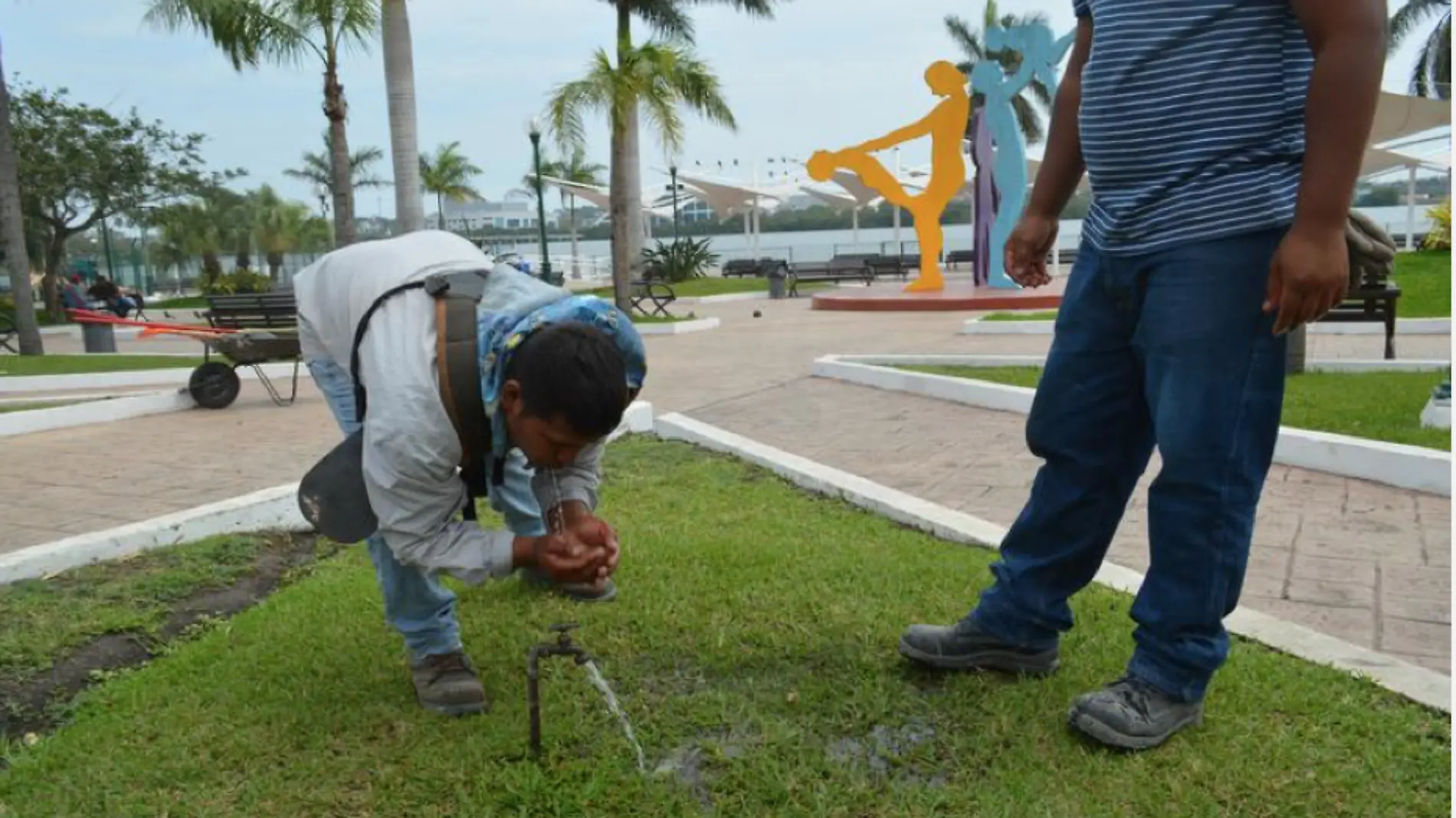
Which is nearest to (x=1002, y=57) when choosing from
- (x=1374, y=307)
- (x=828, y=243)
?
(x=828, y=243)

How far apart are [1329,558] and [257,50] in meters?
16.0

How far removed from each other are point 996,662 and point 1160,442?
0.79 m

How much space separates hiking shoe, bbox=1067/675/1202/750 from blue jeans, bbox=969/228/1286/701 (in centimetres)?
3

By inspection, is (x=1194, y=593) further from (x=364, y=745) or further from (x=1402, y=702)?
(x=364, y=745)

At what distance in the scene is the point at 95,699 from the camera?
2955mm

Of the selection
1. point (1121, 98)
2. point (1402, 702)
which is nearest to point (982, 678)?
point (1402, 702)

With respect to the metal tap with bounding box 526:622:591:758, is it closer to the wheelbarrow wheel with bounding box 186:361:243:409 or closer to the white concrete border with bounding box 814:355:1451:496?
the white concrete border with bounding box 814:355:1451:496

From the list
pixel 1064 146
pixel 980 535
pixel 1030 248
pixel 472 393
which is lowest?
pixel 980 535

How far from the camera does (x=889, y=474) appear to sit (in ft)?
18.4

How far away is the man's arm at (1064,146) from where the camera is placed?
2.62m

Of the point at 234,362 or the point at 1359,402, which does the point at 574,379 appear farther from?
the point at 234,362

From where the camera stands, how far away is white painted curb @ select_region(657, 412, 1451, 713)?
109 inches

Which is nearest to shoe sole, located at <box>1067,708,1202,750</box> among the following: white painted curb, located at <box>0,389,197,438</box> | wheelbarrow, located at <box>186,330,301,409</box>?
wheelbarrow, located at <box>186,330,301,409</box>

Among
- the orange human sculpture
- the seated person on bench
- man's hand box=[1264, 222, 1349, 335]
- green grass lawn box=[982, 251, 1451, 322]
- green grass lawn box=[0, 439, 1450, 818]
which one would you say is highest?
the orange human sculpture
